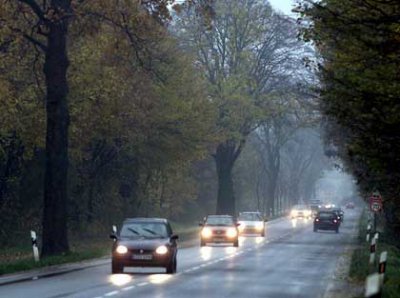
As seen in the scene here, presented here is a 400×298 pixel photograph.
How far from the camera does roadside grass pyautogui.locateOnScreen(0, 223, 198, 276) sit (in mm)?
30516

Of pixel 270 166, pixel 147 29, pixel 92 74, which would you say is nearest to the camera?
pixel 147 29

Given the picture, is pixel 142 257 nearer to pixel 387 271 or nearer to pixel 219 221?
pixel 387 271

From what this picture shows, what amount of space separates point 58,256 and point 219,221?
61.6ft

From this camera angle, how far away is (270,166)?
4387 inches

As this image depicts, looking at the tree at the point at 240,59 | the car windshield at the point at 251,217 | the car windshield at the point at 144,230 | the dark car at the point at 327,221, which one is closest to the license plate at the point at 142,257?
the car windshield at the point at 144,230

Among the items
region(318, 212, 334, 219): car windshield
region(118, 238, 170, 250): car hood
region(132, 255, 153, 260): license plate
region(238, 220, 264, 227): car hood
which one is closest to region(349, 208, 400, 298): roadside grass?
region(118, 238, 170, 250): car hood

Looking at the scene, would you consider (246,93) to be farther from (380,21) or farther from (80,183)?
(380,21)

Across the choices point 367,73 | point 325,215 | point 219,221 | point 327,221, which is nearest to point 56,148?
point 219,221

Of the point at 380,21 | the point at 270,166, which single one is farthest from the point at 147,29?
the point at 270,166

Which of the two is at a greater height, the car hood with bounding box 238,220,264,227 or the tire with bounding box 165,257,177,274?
the car hood with bounding box 238,220,264,227

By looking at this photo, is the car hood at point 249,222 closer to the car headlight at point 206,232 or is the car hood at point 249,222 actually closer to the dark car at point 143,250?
the car headlight at point 206,232

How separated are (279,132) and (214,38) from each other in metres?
28.5

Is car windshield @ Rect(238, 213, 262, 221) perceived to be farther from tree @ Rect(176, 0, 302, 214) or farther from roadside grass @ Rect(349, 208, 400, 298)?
roadside grass @ Rect(349, 208, 400, 298)

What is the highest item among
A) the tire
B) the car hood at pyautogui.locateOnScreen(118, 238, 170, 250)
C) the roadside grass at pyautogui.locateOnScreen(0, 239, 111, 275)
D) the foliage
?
the foliage
